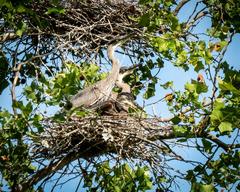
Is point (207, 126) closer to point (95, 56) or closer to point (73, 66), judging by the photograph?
point (73, 66)

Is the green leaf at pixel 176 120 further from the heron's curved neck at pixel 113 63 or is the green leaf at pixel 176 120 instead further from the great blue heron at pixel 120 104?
the heron's curved neck at pixel 113 63

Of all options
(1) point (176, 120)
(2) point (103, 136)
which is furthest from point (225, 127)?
(2) point (103, 136)

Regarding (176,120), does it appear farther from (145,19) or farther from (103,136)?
(145,19)

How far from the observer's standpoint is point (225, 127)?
2.98 m

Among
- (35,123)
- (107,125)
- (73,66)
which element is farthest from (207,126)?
(73,66)

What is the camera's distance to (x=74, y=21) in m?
5.37

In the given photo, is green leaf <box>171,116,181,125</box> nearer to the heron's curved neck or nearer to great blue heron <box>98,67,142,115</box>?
great blue heron <box>98,67,142,115</box>

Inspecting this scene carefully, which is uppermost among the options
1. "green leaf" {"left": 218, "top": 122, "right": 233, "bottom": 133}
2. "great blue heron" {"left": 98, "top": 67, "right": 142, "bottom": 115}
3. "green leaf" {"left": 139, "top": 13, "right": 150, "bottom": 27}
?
"green leaf" {"left": 139, "top": 13, "right": 150, "bottom": 27}

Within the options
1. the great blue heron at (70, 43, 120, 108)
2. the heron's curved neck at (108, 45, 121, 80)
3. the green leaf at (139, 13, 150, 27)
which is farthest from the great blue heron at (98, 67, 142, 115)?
the green leaf at (139, 13, 150, 27)

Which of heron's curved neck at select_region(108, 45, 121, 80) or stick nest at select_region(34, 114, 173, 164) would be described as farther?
heron's curved neck at select_region(108, 45, 121, 80)

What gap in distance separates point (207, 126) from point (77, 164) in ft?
4.85

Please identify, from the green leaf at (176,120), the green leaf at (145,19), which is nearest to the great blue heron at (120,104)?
the green leaf at (145,19)

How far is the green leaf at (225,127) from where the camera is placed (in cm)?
297

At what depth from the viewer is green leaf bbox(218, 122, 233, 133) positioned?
297 centimetres
